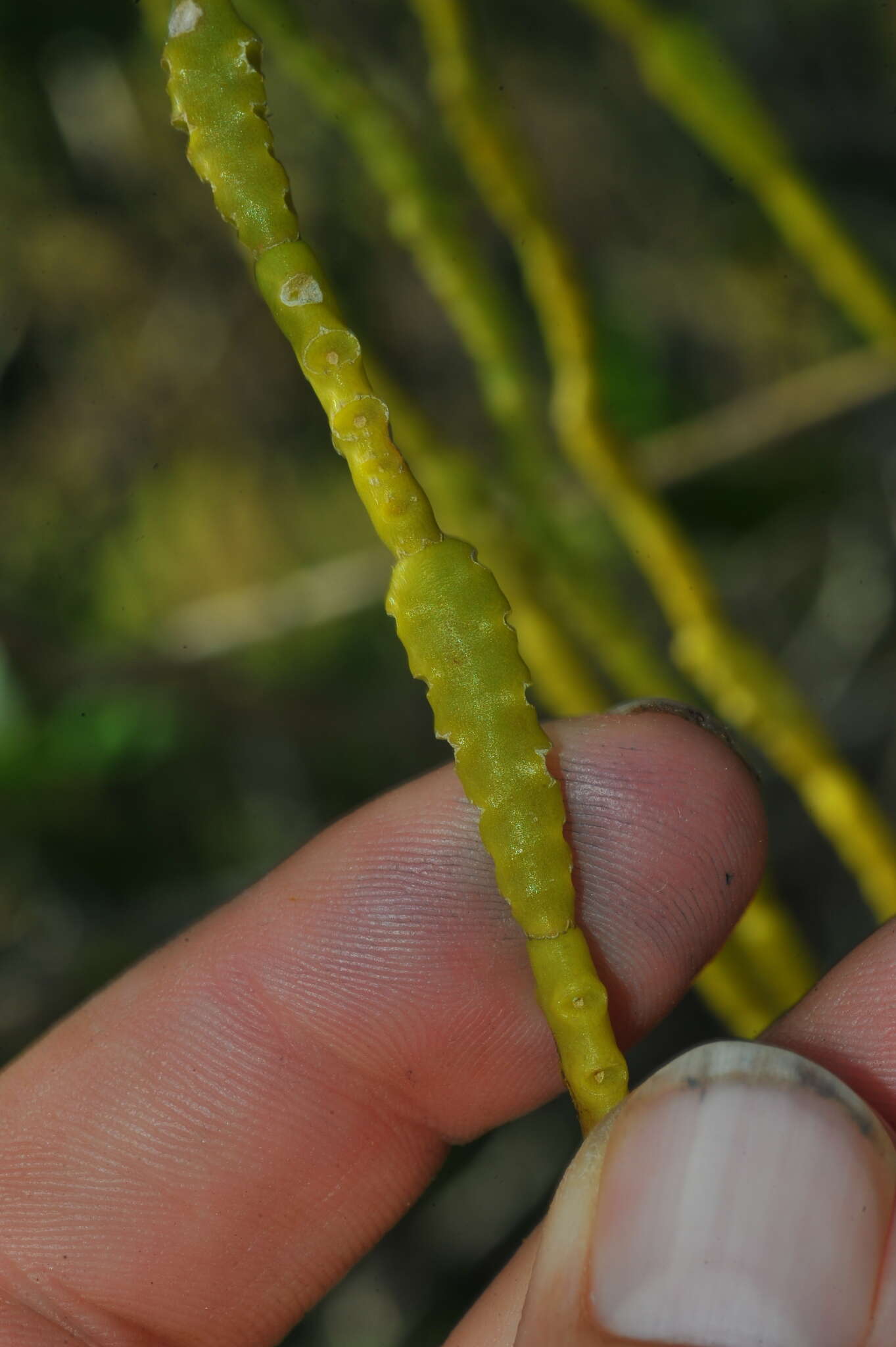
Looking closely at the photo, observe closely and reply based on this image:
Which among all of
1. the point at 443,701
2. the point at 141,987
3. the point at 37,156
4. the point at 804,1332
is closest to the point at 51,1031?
the point at 141,987

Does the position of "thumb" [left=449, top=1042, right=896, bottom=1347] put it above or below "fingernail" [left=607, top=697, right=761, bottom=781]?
below

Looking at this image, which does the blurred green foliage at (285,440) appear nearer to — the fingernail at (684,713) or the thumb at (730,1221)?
the fingernail at (684,713)

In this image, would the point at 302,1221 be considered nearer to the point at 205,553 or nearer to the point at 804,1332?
the point at 804,1332

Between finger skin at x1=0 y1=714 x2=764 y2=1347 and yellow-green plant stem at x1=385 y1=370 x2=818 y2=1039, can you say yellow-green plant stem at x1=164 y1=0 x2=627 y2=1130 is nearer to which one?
finger skin at x1=0 y1=714 x2=764 y2=1347

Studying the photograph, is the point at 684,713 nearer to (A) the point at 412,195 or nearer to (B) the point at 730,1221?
(B) the point at 730,1221

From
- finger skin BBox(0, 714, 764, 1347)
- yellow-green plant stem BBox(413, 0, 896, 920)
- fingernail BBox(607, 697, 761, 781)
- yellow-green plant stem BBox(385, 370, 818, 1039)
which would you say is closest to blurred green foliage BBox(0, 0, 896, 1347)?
yellow-green plant stem BBox(385, 370, 818, 1039)

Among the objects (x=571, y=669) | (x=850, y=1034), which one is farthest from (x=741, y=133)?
(x=850, y=1034)

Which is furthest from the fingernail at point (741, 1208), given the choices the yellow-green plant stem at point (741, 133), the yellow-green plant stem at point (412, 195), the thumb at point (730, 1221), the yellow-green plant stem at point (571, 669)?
the yellow-green plant stem at point (741, 133)
